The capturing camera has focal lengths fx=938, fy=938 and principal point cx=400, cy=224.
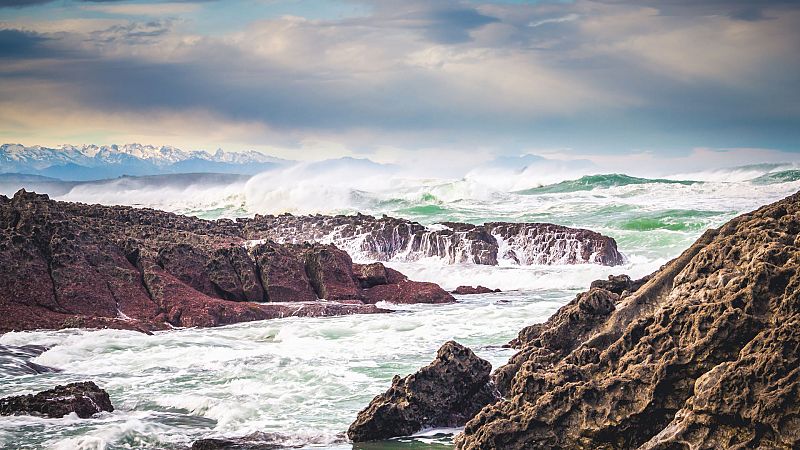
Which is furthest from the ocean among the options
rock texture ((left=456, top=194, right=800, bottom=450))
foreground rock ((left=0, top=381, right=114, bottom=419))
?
rock texture ((left=456, top=194, right=800, bottom=450))

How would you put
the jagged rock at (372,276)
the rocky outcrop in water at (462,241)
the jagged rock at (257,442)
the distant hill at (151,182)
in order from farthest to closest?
the distant hill at (151,182) → the rocky outcrop in water at (462,241) → the jagged rock at (372,276) → the jagged rock at (257,442)

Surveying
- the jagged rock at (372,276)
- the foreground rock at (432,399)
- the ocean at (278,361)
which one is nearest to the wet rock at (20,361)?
the ocean at (278,361)

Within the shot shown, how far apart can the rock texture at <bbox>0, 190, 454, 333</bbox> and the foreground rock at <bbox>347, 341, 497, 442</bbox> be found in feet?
25.2

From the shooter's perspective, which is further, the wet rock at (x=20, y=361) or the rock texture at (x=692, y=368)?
the wet rock at (x=20, y=361)

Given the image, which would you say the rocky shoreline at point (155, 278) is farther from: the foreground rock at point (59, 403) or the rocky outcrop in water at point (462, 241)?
the rocky outcrop in water at point (462, 241)

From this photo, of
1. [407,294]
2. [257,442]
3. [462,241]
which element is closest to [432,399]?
[257,442]

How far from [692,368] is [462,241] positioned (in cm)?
2130

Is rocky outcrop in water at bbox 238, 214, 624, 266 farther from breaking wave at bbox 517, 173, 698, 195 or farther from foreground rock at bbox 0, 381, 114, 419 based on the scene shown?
breaking wave at bbox 517, 173, 698, 195

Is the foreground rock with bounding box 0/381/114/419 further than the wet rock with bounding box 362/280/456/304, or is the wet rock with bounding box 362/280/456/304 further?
the wet rock with bounding box 362/280/456/304

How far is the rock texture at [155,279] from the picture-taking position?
54.4 feet

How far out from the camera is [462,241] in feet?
92.7

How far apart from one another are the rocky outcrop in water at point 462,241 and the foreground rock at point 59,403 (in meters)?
18.2

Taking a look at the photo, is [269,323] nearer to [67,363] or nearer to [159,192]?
[67,363]

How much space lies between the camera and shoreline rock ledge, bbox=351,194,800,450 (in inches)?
245
